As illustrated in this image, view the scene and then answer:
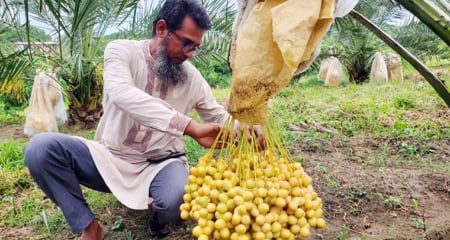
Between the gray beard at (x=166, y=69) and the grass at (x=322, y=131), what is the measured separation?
86 centimetres

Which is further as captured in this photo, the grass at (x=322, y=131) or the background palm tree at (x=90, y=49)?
the background palm tree at (x=90, y=49)

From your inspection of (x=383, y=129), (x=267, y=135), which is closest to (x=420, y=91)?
(x=383, y=129)

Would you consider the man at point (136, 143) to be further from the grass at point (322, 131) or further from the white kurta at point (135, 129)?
the grass at point (322, 131)

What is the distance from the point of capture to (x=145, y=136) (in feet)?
7.52

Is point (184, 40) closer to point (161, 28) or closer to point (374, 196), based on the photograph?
point (161, 28)

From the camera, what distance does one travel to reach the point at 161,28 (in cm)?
219

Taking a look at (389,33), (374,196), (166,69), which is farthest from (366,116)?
(389,33)

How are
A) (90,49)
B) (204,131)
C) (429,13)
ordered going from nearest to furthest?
1. (429,13)
2. (204,131)
3. (90,49)

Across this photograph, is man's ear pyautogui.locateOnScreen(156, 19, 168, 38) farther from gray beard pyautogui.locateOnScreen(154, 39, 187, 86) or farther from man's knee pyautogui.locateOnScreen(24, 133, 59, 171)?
man's knee pyautogui.locateOnScreen(24, 133, 59, 171)

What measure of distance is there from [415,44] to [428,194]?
19.1 ft

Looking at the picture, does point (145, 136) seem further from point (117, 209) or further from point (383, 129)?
point (383, 129)

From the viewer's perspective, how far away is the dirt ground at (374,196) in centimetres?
232

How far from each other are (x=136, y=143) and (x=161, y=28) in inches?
24.3

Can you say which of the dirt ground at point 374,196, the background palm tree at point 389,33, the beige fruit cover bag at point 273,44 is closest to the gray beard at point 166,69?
the dirt ground at point 374,196
